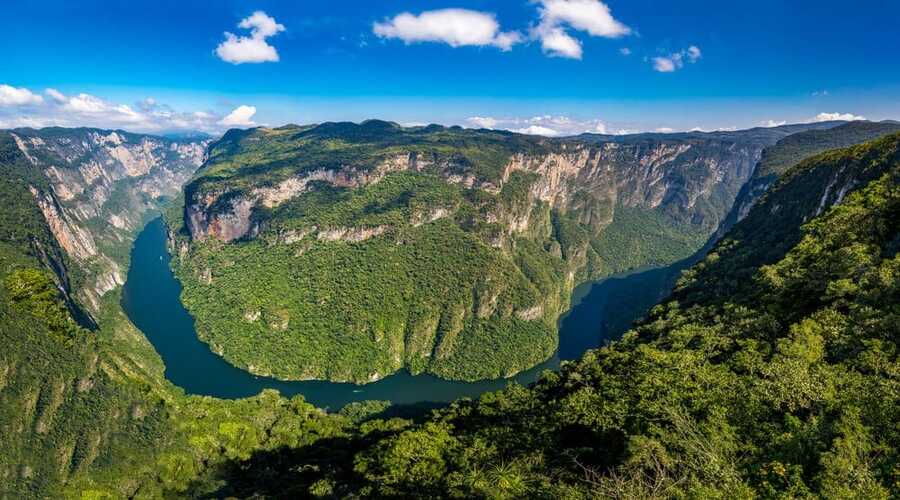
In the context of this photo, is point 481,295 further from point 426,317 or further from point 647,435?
point 647,435

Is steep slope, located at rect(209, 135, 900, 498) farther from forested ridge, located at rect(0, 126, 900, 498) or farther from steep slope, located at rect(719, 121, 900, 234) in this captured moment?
steep slope, located at rect(719, 121, 900, 234)

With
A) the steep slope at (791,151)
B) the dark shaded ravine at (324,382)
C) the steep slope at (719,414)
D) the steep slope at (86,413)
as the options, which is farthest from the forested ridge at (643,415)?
the steep slope at (791,151)

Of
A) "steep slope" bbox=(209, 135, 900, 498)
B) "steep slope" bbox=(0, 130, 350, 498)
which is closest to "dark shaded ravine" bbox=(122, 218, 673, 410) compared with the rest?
"steep slope" bbox=(0, 130, 350, 498)

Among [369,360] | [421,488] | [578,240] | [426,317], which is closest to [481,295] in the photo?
[426,317]

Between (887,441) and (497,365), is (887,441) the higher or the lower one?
the higher one

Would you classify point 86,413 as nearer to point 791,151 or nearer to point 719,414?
point 719,414

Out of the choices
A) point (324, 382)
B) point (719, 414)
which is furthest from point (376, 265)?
point (719, 414)

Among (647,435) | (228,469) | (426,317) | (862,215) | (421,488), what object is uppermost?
(862,215)

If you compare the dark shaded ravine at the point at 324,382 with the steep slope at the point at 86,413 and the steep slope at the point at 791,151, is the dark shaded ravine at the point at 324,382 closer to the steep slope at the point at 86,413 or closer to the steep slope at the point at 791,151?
the steep slope at the point at 86,413
